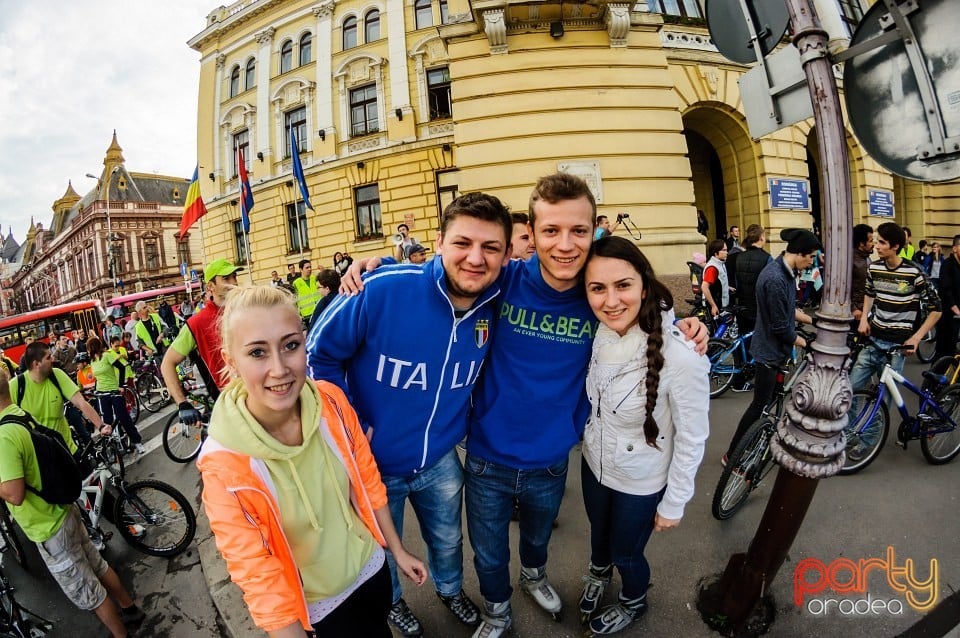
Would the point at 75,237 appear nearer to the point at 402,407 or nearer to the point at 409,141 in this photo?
the point at 409,141

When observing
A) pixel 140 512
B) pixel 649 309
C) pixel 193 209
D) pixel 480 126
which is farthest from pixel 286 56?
pixel 649 309

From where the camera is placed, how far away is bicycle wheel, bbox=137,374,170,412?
890 cm

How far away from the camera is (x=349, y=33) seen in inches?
648

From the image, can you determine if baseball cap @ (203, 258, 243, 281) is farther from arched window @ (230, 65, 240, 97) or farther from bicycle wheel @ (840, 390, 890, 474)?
arched window @ (230, 65, 240, 97)

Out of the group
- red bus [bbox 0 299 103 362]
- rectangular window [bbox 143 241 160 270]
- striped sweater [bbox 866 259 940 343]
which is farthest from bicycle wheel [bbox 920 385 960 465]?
rectangular window [bbox 143 241 160 270]

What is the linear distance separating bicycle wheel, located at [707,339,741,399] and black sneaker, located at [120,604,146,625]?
20.9 ft

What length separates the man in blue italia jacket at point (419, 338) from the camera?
182cm

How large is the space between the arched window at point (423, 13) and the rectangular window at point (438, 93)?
187 cm

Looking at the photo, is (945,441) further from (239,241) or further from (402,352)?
(239,241)

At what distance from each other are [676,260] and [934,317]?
207 inches

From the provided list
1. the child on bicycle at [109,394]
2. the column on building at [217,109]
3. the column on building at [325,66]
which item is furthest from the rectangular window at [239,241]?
the child on bicycle at [109,394]

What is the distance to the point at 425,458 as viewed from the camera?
2.11 meters

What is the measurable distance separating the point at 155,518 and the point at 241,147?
19280mm

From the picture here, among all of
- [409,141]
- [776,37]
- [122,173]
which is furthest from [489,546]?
[122,173]
